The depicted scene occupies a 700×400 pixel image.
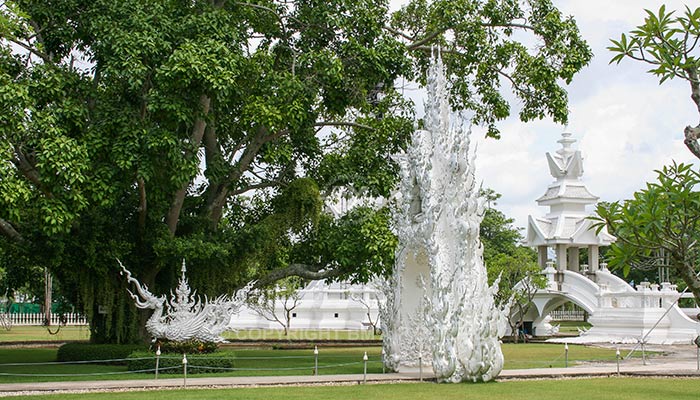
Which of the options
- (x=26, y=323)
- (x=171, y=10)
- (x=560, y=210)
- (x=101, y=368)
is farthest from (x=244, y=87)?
(x=26, y=323)

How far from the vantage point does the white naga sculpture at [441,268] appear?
18203 mm

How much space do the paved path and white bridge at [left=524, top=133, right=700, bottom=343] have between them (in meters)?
7.60

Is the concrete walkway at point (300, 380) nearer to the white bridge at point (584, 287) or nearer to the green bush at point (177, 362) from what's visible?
the green bush at point (177, 362)

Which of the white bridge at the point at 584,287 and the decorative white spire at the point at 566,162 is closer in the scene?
the white bridge at the point at 584,287

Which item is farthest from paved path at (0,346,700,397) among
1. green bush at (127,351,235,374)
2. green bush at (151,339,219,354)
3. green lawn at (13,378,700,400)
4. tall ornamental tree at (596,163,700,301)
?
tall ornamental tree at (596,163,700,301)

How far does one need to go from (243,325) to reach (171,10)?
28082 mm

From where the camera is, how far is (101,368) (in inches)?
869

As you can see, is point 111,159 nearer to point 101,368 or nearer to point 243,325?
point 101,368

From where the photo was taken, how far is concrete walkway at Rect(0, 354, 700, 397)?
661 inches

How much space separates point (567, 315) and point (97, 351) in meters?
43.9

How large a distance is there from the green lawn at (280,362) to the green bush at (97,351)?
399 mm

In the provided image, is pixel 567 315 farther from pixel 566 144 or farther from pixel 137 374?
pixel 137 374

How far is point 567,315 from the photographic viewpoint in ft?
202

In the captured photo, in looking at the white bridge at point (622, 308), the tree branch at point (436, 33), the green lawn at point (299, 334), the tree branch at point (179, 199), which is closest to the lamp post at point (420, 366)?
the tree branch at point (179, 199)
